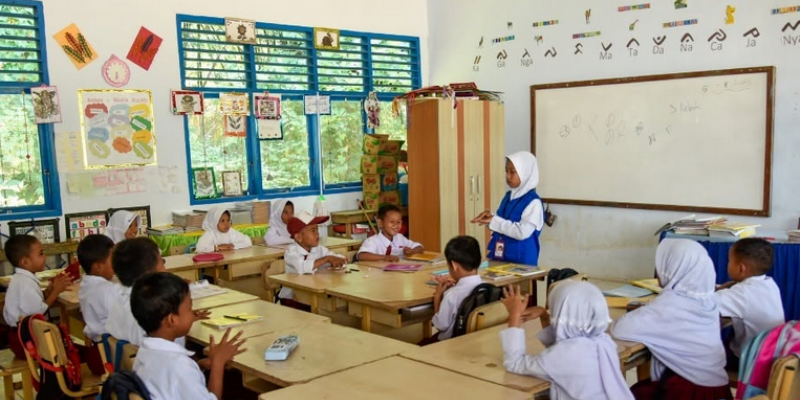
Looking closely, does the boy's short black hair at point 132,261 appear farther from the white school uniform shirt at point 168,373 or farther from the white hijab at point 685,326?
the white hijab at point 685,326

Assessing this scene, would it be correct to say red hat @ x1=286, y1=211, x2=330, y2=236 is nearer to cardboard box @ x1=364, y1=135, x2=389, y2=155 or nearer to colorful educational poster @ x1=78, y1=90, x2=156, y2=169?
colorful educational poster @ x1=78, y1=90, x2=156, y2=169

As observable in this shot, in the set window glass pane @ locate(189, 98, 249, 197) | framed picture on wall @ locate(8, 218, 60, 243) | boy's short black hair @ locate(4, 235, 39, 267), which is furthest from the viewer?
window glass pane @ locate(189, 98, 249, 197)

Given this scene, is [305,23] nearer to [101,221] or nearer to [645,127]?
[101,221]

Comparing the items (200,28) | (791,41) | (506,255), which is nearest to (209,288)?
(506,255)

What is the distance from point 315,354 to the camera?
260cm

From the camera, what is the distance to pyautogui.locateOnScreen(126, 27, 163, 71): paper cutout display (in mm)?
6438

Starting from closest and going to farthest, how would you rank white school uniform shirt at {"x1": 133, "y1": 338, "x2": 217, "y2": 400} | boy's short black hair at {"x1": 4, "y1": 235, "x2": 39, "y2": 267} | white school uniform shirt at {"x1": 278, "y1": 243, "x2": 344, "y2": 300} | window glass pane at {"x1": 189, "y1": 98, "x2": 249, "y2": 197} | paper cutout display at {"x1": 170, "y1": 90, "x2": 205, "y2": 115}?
1. white school uniform shirt at {"x1": 133, "y1": 338, "x2": 217, "y2": 400}
2. boy's short black hair at {"x1": 4, "y1": 235, "x2": 39, "y2": 267}
3. white school uniform shirt at {"x1": 278, "y1": 243, "x2": 344, "y2": 300}
4. paper cutout display at {"x1": 170, "y1": 90, "x2": 205, "y2": 115}
5. window glass pane at {"x1": 189, "y1": 98, "x2": 249, "y2": 197}

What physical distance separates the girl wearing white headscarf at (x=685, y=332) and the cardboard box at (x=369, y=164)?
521 centimetres

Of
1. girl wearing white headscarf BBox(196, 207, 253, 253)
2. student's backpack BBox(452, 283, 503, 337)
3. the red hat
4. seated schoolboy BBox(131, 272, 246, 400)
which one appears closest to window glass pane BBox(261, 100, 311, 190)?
girl wearing white headscarf BBox(196, 207, 253, 253)

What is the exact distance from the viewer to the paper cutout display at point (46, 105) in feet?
19.3

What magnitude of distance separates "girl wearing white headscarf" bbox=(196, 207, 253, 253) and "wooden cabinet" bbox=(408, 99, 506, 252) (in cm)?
211

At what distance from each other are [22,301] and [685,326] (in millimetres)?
3407

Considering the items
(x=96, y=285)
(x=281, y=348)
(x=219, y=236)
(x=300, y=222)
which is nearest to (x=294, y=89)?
(x=219, y=236)

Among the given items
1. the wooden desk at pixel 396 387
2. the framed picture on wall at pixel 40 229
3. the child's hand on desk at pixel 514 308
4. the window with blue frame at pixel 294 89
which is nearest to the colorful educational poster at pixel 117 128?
the window with blue frame at pixel 294 89
